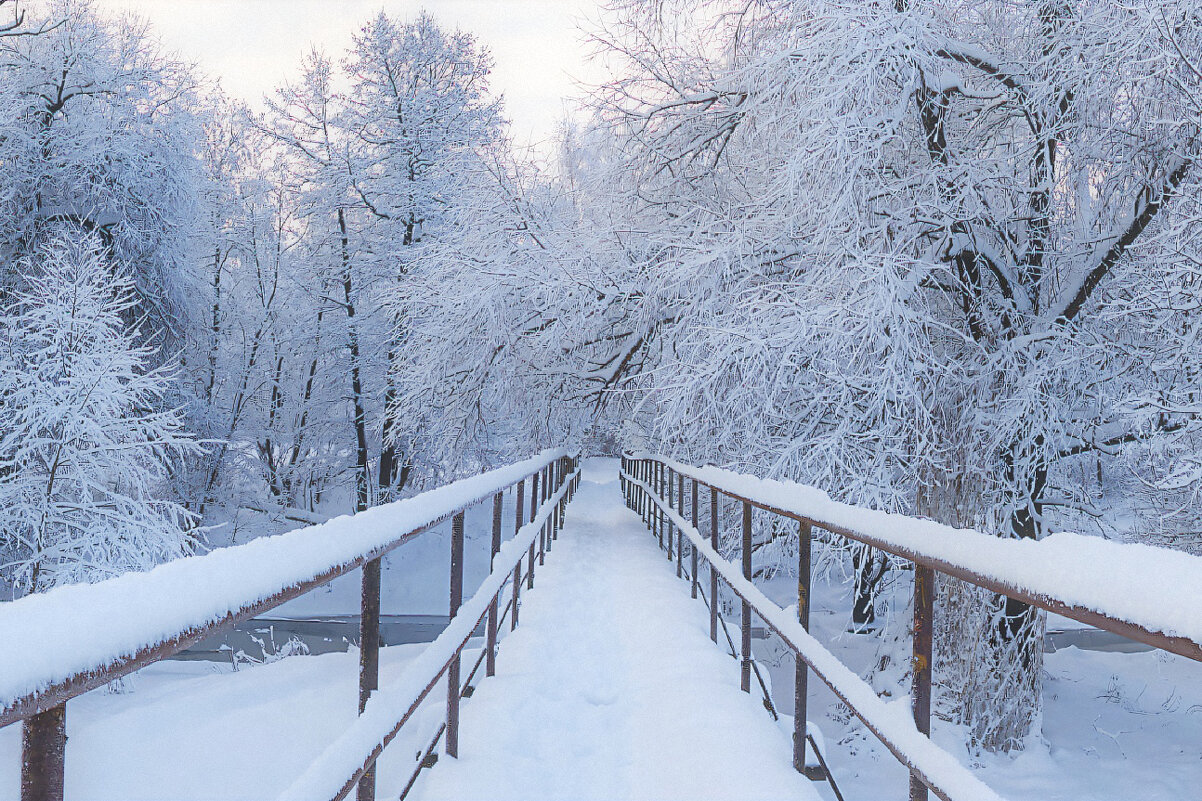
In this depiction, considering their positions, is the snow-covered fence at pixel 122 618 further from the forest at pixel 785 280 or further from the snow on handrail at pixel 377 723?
the forest at pixel 785 280

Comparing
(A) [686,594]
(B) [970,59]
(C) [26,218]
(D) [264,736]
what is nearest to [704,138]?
(B) [970,59]

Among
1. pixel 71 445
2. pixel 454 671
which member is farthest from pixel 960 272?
pixel 71 445

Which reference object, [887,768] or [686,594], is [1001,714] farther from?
[686,594]

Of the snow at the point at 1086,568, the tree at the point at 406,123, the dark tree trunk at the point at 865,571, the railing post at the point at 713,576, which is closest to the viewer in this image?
the snow at the point at 1086,568

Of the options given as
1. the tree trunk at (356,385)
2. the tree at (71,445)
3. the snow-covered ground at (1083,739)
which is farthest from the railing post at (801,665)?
the tree trunk at (356,385)

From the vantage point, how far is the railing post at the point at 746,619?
4.10 m

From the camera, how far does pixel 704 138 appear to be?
959 cm

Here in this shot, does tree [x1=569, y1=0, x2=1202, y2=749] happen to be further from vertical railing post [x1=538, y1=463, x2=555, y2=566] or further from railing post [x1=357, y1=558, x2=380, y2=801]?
railing post [x1=357, y1=558, x2=380, y2=801]

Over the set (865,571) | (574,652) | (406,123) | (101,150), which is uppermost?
(406,123)

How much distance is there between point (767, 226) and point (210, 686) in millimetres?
6735

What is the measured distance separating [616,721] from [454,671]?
112cm

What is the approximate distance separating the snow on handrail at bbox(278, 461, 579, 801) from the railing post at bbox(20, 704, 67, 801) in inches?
23.0

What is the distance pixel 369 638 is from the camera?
2.04 meters

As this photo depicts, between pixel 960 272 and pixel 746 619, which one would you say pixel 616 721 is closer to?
pixel 746 619
